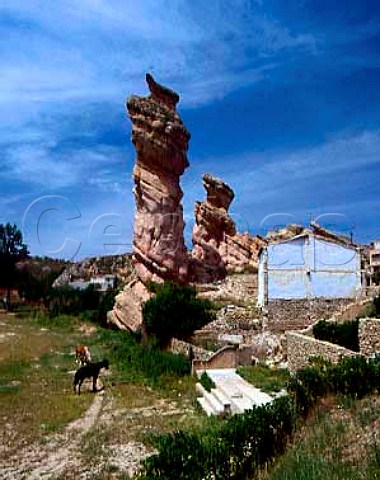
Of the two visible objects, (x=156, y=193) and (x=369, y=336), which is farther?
(x=156, y=193)

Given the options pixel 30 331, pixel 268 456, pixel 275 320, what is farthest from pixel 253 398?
pixel 30 331

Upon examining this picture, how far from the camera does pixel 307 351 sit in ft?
45.2

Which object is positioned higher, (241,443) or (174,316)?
(174,316)

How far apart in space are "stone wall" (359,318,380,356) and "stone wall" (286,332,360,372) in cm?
103

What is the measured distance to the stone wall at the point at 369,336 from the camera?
41.9 feet

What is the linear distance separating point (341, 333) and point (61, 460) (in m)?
8.56

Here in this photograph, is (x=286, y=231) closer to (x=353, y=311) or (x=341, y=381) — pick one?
(x=353, y=311)

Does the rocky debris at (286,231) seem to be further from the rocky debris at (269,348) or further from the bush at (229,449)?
the bush at (229,449)

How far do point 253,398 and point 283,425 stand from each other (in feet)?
11.9

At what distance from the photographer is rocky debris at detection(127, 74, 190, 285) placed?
2731 centimetres

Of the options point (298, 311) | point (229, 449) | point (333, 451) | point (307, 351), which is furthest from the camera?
point (298, 311)

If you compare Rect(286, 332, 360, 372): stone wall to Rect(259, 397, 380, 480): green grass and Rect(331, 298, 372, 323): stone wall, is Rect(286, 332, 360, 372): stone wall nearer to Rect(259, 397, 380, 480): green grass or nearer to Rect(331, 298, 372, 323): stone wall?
Rect(259, 397, 380, 480): green grass

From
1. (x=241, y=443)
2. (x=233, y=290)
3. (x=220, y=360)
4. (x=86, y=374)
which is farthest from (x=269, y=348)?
(x=241, y=443)

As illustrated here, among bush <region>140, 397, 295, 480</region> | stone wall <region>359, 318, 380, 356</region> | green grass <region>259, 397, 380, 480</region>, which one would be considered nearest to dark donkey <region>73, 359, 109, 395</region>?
stone wall <region>359, 318, 380, 356</region>
